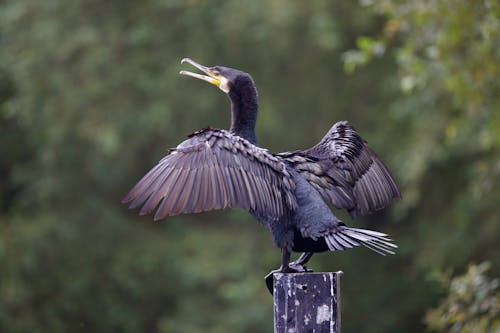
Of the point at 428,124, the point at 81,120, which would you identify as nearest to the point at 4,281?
the point at 81,120

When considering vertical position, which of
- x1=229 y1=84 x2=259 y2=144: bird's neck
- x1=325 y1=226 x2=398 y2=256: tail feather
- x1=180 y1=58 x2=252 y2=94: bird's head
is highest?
x1=180 y1=58 x2=252 y2=94: bird's head

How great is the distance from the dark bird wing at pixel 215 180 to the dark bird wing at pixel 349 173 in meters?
0.33

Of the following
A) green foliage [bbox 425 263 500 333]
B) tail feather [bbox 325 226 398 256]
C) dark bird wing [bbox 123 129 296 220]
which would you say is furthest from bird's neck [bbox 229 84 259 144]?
green foliage [bbox 425 263 500 333]

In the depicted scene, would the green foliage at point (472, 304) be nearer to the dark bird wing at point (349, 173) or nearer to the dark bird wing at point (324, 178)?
the dark bird wing at point (349, 173)

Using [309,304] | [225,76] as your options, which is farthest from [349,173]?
[309,304]

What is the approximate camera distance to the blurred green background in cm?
1273

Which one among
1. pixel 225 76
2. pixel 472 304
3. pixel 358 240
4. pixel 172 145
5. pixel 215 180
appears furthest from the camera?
pixel 172 145

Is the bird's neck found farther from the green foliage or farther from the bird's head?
the green foliage

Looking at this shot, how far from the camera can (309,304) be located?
384 cm

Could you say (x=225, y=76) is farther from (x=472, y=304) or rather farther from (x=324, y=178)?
(x=472, y=304)

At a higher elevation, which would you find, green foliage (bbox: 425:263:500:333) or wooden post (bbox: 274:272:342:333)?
green foliage (bbox: 425:263:500:333)

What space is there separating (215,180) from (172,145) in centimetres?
892

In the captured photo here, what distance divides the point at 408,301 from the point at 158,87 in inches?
183

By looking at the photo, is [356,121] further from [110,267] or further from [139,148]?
[110,267]
